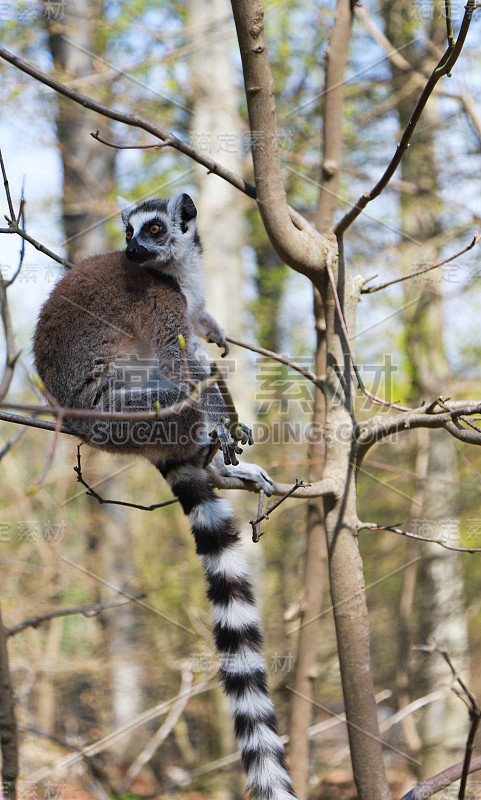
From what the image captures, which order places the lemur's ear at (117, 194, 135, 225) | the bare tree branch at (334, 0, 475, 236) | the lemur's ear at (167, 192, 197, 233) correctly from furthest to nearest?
the lemur's ear at (117, 194, 135, 225)
the lemur's ear at (167, 192, 197, 233)
the bare tree branch at (334, 0, 475, 236)

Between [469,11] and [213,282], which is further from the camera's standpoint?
[213,282]

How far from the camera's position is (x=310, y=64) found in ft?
34.1

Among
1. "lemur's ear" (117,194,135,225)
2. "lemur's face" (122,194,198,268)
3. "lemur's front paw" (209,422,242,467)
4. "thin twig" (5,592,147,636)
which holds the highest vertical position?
"lemur's ear" (117,194,135,225)

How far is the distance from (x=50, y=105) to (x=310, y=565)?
8.10 m

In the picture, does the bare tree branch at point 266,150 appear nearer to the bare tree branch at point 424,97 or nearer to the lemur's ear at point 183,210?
the bare tree branch at point 424,97

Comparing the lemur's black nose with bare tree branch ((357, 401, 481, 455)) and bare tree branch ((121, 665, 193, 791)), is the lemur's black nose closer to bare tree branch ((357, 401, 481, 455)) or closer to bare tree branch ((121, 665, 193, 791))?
bare tree branch ((357, 401, 481, 455))

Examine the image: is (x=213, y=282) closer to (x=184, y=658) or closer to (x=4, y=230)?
(x=184, y=658)

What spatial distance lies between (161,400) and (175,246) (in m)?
1.25

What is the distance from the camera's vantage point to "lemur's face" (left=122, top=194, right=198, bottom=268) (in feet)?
12.1

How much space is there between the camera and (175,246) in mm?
3980

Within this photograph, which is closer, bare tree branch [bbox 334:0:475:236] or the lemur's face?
bare tree branch [bbox 334:0:475:236]

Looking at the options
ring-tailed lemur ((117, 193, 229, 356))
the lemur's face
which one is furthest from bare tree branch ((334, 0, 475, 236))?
the lemur's face

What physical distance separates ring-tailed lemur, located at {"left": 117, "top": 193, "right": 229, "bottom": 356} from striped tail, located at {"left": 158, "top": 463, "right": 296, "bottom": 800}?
2.91 feet

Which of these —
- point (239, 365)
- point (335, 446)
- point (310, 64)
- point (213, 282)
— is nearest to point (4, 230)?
point (335, 446)
